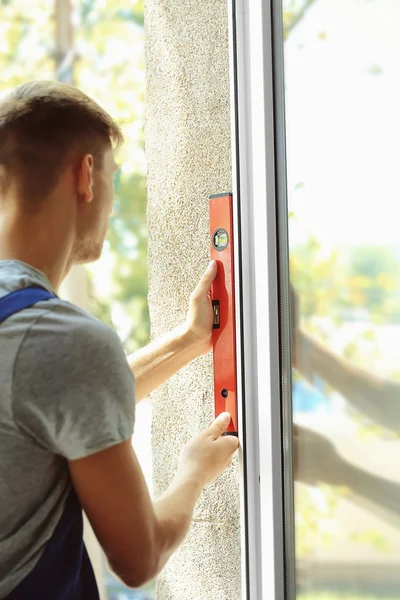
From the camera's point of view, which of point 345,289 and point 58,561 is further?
point 345,289

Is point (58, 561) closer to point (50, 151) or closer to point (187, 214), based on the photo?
point (50, 151)

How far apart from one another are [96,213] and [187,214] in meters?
0.64

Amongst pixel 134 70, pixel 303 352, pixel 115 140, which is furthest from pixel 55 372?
pixel 134 70

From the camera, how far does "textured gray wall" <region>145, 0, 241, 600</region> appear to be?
5.76ft

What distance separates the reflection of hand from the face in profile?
1.82 feet

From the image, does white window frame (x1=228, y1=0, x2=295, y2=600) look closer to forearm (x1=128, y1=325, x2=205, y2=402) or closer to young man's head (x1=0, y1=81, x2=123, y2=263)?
forearm (x1=128, y1=325, x2=205, y2=402)

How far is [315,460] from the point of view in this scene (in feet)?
4.70

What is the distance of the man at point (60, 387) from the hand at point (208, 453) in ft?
0.34

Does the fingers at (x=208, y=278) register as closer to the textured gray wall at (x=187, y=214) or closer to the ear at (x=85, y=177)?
the textured gray wall at (x=187, y=214)

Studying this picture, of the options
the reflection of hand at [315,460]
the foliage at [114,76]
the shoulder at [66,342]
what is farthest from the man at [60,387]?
the foliage at [114,76]

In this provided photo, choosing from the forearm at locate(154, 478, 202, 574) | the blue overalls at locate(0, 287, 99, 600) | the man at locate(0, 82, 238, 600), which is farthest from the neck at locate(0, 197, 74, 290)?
the forearm at locate(154, 478, 202, 574)

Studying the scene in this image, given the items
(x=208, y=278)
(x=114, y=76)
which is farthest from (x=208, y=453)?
(x=114, y=76)

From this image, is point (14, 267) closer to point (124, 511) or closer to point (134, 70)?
point (124, 511)

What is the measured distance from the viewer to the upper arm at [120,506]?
3.43 feet
